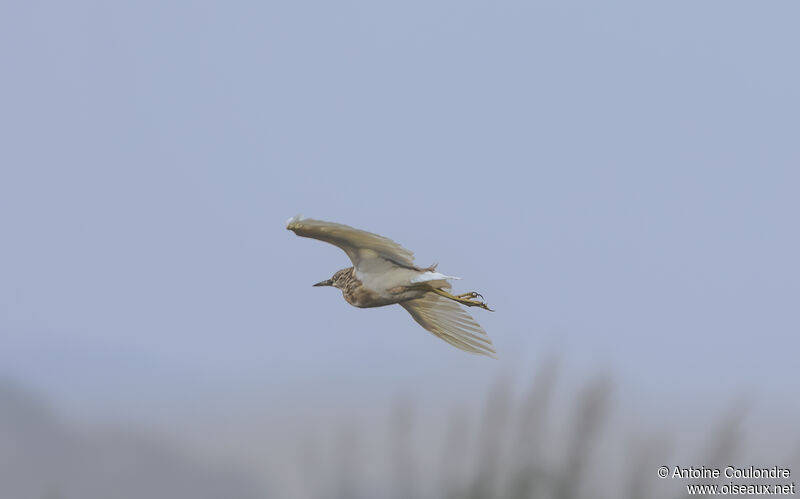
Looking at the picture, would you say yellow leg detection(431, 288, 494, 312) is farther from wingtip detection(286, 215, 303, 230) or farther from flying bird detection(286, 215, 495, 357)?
wingtip detection(286, 215, 303, 230)

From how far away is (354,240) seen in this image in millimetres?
11727

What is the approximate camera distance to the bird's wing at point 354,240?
11297mm

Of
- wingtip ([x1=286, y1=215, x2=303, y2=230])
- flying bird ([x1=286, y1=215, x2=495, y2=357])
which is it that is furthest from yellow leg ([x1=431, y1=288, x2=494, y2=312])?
wingtip ([x1=286, y1=215, x2=303, y2=230])

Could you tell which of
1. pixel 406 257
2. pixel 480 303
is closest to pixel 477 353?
pixel 480 303

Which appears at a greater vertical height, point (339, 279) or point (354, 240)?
point (354, 240)

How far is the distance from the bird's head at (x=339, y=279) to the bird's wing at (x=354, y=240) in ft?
0.83

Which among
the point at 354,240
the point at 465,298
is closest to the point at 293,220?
the point at 354,240

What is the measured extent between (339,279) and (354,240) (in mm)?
850

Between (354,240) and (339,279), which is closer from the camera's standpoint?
(354,240)

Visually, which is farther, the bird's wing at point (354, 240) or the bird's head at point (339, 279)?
the bird's head at point (339, 279)

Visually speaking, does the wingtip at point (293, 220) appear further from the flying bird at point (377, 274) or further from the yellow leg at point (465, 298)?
the yellow leg at point (465, 298)

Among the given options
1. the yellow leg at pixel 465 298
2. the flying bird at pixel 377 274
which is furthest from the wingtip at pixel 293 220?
the yellow leg at pixel 465 298

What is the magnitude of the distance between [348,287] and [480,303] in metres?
1.48

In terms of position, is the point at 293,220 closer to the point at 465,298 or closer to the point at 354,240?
the point at 354,240
